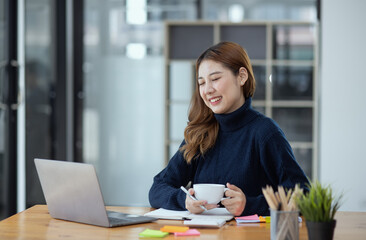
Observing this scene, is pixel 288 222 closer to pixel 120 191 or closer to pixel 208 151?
pixel 208 151

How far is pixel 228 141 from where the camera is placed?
1979 millimetres

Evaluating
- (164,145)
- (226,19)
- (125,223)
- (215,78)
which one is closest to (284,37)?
(226,19)

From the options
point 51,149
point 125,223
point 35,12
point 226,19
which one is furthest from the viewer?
point 226,19

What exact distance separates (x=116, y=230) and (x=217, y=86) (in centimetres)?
74

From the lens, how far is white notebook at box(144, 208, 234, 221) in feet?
5.22

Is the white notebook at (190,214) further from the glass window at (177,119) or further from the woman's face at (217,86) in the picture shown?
the glass window at (177,119)

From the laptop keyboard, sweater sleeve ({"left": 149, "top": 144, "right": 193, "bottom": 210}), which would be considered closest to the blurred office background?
sweater sleeve ({"left": 149, "top": 144, "right": 193, "bottom": 210})

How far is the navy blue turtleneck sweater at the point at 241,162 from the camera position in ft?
5.98

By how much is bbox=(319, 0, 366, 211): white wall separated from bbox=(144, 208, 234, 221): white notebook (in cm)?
300

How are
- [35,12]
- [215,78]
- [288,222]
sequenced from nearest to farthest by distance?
[288,222], [215,78], [35,12]

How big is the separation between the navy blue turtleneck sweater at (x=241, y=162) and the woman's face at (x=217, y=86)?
5 cm

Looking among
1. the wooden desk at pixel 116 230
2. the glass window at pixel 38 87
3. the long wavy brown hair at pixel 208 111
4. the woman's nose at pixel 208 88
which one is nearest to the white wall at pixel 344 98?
the glass window at pixel 38 87

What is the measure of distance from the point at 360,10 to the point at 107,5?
2.32 metres

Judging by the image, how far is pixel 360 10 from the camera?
4469 mm
